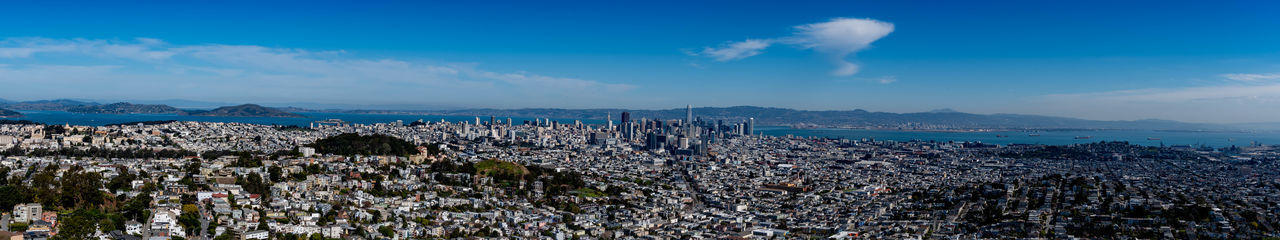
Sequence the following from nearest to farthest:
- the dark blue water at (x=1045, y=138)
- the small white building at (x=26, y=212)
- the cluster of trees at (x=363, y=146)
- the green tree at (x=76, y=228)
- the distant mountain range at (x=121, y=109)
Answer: the green tree at (x=76, y=228) → the small white building at (x=26, y=212) → the cluster of trees at (x=363, y=146) → the dark blue water at (x=1045, y=138) → the distant mountain range at (x=121, y=109)

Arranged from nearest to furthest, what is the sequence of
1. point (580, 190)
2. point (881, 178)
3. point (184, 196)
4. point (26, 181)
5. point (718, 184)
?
point (184, 196)
point (26, 181)
point (580, 190)
point (718, 184)
point (881, 178)

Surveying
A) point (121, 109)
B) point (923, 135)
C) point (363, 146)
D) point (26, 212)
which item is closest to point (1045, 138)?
point (923, 135)

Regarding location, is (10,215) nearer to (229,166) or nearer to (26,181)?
(26,181)

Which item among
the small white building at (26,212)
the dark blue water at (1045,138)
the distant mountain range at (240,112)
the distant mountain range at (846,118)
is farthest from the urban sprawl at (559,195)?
the distant mountain range at (846,118)

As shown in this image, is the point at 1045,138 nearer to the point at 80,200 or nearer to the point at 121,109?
the point at 80,200

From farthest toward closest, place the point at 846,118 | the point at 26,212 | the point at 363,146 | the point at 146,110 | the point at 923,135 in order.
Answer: the point at 846,118 → the point at 146,110 → the point at 923,135 → the point at 363,146 → the point at 26,212

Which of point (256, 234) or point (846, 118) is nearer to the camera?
point (256, 234)

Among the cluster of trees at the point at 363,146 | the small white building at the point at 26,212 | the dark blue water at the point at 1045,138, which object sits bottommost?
the dark blue water at the point at 1045,138

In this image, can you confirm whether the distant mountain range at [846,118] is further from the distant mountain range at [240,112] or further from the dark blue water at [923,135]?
the dark blue water at [923,135]

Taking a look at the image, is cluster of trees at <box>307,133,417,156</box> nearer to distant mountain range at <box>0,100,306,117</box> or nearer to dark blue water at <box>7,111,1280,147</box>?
dark blue water at <box>7,111,1280,147</box>

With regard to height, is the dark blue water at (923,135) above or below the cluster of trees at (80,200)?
below

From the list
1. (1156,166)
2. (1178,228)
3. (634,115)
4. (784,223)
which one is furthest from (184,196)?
(634,115)
